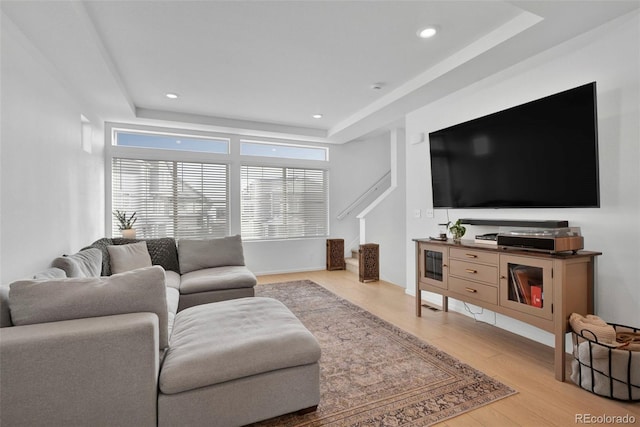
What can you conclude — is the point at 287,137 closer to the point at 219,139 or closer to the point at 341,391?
the point at 219,139

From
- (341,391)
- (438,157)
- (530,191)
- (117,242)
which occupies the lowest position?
(341,391)

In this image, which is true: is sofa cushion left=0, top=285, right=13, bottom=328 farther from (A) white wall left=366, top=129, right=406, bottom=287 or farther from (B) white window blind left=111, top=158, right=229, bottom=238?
(A) white wall left=366, top=129, right=406, bottom=287

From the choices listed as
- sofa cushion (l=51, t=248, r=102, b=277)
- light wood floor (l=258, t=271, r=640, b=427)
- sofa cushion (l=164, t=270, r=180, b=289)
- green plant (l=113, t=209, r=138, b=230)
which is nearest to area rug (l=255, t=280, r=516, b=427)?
light wood floor (l=258, t=271, r=640, b=427)

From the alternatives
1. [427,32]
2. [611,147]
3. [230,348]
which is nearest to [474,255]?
[611,147]

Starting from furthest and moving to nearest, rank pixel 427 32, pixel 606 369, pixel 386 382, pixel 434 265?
pixel 434 265
pixel 427 32
pixel 386 382
pixel 606 369

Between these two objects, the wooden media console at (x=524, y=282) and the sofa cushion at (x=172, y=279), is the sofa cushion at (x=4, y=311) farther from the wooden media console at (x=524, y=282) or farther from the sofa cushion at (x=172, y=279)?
the wooden media console at (x=524, y=282)

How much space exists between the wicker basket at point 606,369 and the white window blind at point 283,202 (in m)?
4.43

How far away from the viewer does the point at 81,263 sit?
97.5 inches

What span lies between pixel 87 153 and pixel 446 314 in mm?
4539

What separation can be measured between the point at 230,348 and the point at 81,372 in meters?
0.61

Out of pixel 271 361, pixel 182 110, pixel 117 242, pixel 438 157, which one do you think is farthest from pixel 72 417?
pixel 182 110

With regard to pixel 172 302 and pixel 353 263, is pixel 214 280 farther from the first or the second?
pixel 353 263

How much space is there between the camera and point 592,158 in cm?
215

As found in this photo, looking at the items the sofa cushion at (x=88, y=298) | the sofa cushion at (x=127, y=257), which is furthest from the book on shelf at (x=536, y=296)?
the sofa cushion at (x=127, y=257)
